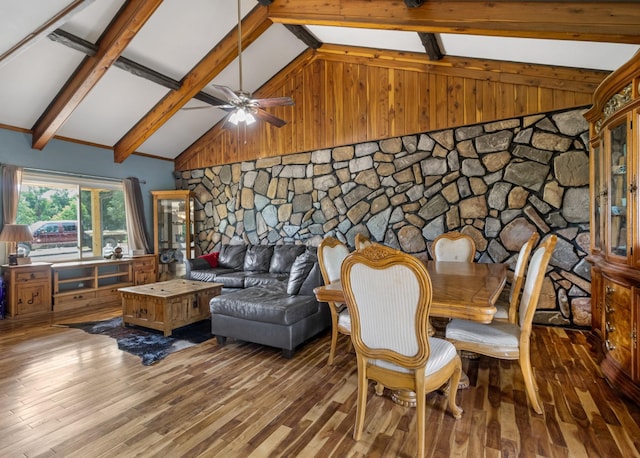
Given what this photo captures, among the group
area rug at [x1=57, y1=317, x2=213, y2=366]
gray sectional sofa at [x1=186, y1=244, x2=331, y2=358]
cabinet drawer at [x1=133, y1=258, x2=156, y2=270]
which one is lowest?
area rug at [x1=57, y1=317, x2=213, y2=366]

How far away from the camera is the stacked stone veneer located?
371cm

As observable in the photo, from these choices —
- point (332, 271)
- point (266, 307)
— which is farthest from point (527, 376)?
point (266, 307)

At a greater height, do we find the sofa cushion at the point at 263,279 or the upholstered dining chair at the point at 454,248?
the upholstered dining chair at the point at 454,248

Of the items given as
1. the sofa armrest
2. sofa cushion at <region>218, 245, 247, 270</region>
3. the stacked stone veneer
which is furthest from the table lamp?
the stacked stone veneer

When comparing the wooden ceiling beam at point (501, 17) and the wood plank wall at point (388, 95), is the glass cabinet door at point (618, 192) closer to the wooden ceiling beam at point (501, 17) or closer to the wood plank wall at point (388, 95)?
the wooden ceiling beam at point (501, 17)

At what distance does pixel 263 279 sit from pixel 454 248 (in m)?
2.65

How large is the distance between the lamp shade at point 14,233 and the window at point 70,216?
57 centimetres

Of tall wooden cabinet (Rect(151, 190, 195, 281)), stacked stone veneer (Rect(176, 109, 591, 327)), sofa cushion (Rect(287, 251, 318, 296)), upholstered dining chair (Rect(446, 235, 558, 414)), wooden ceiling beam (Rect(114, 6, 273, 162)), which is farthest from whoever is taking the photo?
tall wooden cabinet (Rect(151, 190, 195, 281))

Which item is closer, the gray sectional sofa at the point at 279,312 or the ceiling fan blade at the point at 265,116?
the gray sectional sofa at the point at 279,312

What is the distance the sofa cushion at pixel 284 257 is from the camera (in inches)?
204

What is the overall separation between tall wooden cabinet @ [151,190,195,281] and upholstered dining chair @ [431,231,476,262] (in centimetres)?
493

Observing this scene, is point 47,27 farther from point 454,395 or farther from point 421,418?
point 454,395

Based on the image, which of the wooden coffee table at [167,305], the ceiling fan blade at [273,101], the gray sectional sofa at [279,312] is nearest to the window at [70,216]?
the wooden coffee table at [167,305]

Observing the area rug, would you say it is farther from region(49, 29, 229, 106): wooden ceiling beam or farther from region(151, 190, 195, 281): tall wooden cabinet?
region(49, 29, 229, 106): wooden ceiling beam
